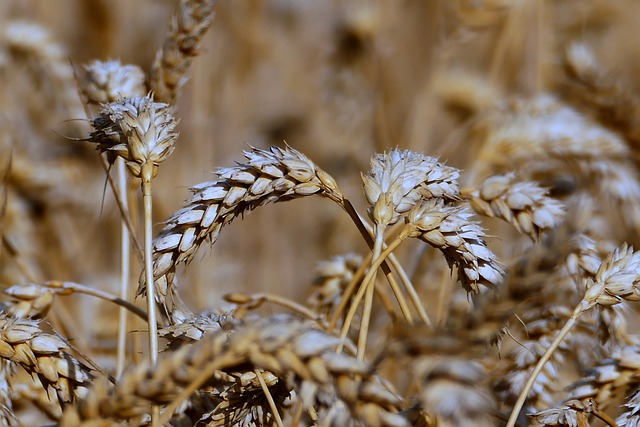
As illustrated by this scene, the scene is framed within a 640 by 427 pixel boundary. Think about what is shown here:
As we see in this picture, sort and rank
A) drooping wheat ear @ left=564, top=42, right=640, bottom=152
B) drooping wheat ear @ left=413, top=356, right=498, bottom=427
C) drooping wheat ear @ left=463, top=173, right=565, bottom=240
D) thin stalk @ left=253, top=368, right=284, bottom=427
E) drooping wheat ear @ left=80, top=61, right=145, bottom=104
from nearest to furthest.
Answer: drooping wheat ear @ left=413, top=356, right=498, bottom=427, thin stalk @ left=253, top=368, right=284, bottom=427, drooping wheat ear @ left=463, top=173, right=565, bottom=240, drooping wheat ear @ left=80, top=61, right=145, bottom=104, drooping wheat ear @ left=564, top=42, right=640, bottom=152

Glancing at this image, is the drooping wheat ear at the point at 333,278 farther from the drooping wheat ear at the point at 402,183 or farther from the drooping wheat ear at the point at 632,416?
the drooping wheat ear at the point at 632,416

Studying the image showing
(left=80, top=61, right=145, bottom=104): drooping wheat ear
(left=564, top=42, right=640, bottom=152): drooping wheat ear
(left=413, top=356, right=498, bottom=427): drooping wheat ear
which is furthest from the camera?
(left=564, top=42, right=640, bottom=152): drooping wheat ear

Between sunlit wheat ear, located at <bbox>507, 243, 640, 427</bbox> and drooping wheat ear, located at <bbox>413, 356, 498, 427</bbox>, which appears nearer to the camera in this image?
drooping wheat ear, located at <bbox>413, 356, 498, 427</bbox>

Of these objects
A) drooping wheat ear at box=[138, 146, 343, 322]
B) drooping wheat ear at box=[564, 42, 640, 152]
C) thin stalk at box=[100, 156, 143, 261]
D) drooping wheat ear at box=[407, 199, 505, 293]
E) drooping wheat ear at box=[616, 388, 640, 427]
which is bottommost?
drooping wheat ear at box=[616, 388, 640, 427]

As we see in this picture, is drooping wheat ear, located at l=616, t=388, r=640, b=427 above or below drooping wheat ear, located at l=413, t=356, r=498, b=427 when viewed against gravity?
below

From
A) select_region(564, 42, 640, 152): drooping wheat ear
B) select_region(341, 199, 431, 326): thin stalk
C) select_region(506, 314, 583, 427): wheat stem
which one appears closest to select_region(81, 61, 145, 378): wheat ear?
select_region(341, 199, 431, 326): thin stalk

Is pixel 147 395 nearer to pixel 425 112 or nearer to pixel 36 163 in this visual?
pixel 36 163

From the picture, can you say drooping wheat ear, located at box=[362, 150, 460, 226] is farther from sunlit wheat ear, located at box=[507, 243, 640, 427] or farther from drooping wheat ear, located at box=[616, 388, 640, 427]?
drooping wheat ear, located at box=[616, 388, 640, 427]
